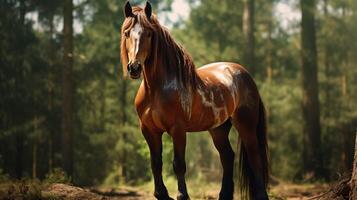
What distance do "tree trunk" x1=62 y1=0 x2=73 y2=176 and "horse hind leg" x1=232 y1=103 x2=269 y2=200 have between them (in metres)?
7.75

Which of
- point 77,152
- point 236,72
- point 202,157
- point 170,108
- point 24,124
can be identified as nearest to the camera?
point 170,108

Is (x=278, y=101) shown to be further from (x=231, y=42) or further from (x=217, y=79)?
(x=217, y=79)

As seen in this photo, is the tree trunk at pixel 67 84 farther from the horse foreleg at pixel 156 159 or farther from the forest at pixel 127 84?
the horse foreleg at pixel 156 159

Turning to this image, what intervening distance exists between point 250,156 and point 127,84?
1564 cm

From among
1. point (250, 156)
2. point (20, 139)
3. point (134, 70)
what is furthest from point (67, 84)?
point (134, 70)

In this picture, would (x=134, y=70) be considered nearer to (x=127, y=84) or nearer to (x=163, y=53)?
(x=163, y=53)

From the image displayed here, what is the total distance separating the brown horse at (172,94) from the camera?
17.2 feet

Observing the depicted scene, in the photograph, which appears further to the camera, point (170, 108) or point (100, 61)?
point (100, 61)

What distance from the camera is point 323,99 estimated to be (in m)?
25.4

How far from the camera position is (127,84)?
866 inches

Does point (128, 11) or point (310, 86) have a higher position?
point (128, 11)

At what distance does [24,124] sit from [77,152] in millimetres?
5656

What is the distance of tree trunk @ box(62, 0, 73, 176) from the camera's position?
1348cm

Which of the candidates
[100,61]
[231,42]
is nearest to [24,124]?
[100,61]
